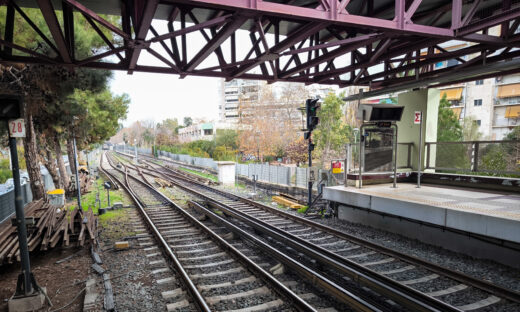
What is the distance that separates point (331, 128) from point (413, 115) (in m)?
14.2

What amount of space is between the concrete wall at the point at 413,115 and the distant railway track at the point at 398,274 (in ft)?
17.8

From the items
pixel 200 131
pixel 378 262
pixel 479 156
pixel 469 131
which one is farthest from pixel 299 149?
pixel 200 131

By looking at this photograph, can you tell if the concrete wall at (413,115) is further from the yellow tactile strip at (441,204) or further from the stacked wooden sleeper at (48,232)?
the stacked wooden sleeper at (48,232)

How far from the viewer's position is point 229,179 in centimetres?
2039

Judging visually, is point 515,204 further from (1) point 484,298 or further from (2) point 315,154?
(2) point 315,154

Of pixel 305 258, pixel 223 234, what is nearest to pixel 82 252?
pixel 223 234

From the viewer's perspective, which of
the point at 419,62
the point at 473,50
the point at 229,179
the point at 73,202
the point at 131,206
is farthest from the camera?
the point at 229,179

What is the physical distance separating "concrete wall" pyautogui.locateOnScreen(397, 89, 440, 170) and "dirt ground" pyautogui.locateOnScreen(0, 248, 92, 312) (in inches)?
425

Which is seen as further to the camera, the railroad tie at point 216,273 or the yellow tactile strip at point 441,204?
the yellow tactile strip at point 441,204

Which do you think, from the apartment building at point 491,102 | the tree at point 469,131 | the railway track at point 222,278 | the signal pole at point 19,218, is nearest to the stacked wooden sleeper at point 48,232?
the signal pole at point 19,218

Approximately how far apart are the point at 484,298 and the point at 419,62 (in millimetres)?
7149

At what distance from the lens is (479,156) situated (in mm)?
9141

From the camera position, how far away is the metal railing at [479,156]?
8.56 metres

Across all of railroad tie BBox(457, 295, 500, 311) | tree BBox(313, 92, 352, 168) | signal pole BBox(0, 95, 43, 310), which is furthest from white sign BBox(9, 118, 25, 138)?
tree BBox(313, 92, 352, 168)
